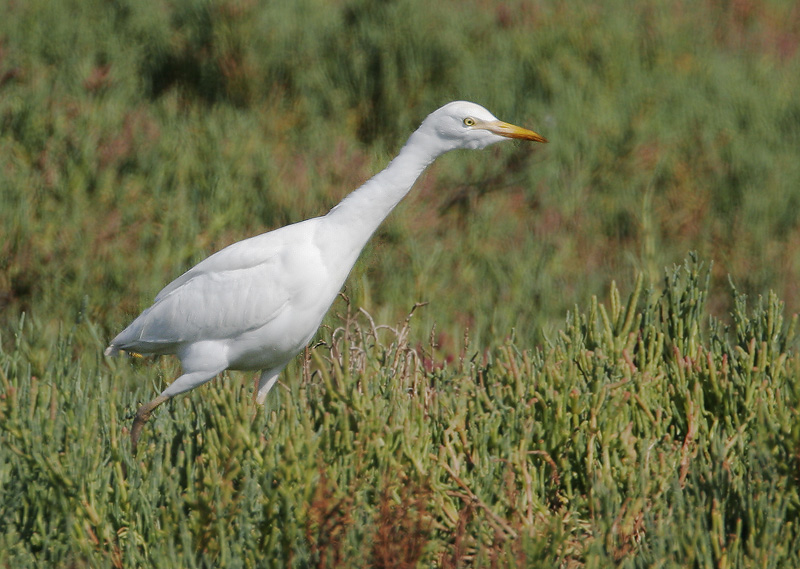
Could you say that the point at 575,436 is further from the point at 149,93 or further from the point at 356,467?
the point at 149,93

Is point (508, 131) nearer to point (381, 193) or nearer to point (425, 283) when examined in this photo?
point (381, 193)

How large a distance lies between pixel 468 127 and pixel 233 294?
89 centimetres

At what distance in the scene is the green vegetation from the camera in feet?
8.59

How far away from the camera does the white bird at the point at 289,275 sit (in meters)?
3.07

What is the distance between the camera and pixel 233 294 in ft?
10.4

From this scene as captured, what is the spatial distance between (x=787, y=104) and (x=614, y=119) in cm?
149

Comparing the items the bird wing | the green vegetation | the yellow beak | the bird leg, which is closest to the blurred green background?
the green vegetation

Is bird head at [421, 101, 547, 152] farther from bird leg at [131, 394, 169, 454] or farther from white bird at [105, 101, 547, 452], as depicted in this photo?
bird leg at [131, 394, 169, 454]

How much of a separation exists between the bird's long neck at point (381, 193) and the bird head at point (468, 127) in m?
0.04

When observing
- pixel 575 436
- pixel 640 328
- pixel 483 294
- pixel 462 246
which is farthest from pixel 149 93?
pixel 575 436

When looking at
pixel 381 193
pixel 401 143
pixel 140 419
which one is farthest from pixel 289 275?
pixel 401 143

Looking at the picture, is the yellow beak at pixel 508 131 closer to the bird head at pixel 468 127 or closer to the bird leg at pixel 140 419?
the bird head at pixel 468 127

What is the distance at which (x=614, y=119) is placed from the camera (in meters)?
7.43

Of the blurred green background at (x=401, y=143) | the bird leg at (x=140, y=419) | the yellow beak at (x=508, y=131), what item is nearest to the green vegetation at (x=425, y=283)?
the blurred green background at (x=401, y=143)
